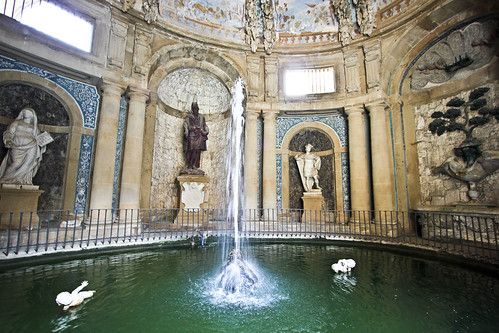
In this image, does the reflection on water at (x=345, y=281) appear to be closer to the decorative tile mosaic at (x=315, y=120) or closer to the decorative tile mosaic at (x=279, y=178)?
the decorative tile mosaic at (x=279, y=178)

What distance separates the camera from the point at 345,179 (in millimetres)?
9172

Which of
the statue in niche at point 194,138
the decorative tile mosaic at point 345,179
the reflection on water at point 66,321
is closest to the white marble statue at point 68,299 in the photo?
the reflection on water at point 66,321

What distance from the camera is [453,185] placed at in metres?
7.16

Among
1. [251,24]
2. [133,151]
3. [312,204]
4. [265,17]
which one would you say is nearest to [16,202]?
[133,151]

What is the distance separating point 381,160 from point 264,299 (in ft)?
23.3

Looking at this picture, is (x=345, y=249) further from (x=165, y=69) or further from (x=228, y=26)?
(x=228, y=26)

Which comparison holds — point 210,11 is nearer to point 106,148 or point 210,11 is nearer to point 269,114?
point 269,114

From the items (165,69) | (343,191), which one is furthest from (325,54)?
(165,69)

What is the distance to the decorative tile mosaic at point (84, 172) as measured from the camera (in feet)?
22.6

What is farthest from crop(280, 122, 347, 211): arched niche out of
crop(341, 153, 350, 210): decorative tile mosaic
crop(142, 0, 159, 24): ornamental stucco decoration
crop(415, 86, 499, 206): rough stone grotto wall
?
crop(142, 0, 159, 24): ornamental stucco decoration

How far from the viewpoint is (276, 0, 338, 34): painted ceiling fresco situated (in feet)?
32.4

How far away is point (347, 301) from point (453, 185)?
6.53m

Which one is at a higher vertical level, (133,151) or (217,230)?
(133,151)

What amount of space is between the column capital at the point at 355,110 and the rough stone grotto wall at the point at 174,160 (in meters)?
4.87
